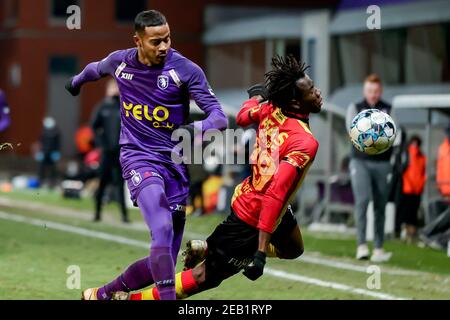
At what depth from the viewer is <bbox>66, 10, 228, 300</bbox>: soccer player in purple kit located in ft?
30.1

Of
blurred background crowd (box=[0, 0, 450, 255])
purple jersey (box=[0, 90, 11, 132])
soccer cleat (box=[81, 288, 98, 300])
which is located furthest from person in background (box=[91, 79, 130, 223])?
soccer cleat (box=[81, 288, 98, 300])

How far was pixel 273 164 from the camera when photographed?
9.02 meters

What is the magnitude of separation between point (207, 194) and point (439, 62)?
12769 millimetres

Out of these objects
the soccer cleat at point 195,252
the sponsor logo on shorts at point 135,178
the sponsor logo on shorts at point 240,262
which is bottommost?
the sponsor logo on shorts at point 240,262

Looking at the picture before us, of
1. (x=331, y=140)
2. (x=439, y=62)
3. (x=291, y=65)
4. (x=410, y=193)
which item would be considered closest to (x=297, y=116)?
(x=291, y=65)

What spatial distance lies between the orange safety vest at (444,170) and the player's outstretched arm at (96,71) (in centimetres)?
868

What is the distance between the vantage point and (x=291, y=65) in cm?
934

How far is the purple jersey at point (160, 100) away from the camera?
30.2 ft

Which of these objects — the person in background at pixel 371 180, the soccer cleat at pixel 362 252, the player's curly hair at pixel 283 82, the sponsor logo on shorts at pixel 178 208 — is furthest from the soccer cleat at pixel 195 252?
the soccer cleat at pixel 362 252

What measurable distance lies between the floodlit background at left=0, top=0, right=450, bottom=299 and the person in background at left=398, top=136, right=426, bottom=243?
0.23 m

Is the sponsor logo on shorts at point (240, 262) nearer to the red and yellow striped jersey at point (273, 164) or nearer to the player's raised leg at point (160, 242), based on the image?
the red and yellow striped jersey at point (273, 164)

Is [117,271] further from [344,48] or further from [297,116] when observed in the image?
[344,48]

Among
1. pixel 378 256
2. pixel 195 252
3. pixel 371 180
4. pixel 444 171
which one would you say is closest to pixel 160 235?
pixel 195 252

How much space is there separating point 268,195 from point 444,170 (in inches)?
355
